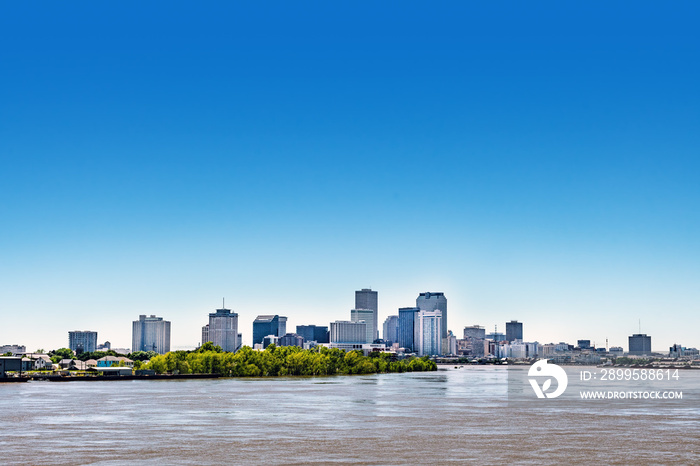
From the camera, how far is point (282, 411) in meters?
64.8

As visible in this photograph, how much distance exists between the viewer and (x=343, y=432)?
49.5 meters

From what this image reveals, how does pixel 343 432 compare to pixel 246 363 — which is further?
pixel 246 363

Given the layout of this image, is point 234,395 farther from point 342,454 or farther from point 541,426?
point 342,454

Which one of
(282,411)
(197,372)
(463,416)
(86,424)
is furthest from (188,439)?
(197,372)

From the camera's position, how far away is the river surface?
128ft

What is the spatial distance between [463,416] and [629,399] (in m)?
29.6

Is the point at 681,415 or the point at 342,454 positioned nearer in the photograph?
the point at 342,454

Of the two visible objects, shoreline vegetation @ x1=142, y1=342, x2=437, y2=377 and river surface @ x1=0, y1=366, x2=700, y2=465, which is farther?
shoreline vegetation @ x1=142, y1=342, x2=437, y2=377

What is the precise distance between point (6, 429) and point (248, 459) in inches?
810

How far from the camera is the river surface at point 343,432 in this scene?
38938 mm

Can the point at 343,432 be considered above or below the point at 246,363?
above

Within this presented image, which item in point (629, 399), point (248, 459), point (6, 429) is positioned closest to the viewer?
point (248, 459)

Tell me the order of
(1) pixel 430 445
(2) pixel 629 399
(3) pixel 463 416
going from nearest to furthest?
(1) pixel 430 445 < (3) pixel 463 416 < (2) pixel 629 399

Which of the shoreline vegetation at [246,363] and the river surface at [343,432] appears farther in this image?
the shoreline vegetation at [246,363]
